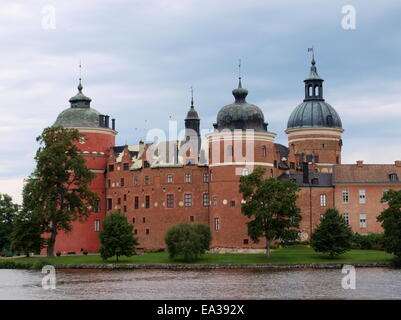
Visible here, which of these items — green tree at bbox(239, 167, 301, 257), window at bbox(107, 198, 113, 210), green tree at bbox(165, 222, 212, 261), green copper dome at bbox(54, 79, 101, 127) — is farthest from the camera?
window at bbox(107, 198, 113, 210)

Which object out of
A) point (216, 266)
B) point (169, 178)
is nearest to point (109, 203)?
point (169, 178)

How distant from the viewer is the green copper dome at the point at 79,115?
319ft

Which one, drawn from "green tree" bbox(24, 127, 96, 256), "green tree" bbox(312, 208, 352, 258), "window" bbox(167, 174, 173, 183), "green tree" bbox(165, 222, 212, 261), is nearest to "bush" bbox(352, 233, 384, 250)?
"green tree" bbox(312, 208, 352, 258)

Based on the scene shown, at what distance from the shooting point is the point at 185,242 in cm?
7762

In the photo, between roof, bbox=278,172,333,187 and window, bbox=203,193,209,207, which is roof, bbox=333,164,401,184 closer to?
roof, bbox=278,172,333,187

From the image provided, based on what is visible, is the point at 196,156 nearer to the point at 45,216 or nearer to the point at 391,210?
the point at 45,216

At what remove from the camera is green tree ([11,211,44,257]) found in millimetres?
82938

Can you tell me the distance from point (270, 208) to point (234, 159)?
11393 millimetres

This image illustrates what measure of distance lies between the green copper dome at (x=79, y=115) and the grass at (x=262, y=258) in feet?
57.1

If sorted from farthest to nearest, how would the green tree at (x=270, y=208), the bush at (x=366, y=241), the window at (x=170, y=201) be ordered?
the window at (x=170, y=201)
the bush at (x=366, y=241)
the green tree at (x=270, y=208)

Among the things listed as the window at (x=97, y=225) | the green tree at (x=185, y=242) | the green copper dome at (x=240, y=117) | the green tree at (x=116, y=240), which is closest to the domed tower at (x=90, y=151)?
the window at (x=97, y=225)

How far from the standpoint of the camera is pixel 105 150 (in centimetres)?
9962

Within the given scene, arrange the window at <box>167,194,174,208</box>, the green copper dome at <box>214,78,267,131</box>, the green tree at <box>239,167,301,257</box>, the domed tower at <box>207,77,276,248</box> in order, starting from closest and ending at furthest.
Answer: the green tree at <box>239,167,301,257</box> < the domed tower at <box>207,77,276,248</box> < the green copper dome at <box>214,78,267,131</box> < the window at <box>167,194,174,208</box>

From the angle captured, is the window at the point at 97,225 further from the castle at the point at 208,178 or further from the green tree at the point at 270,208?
the green tree at the point at 270,208
